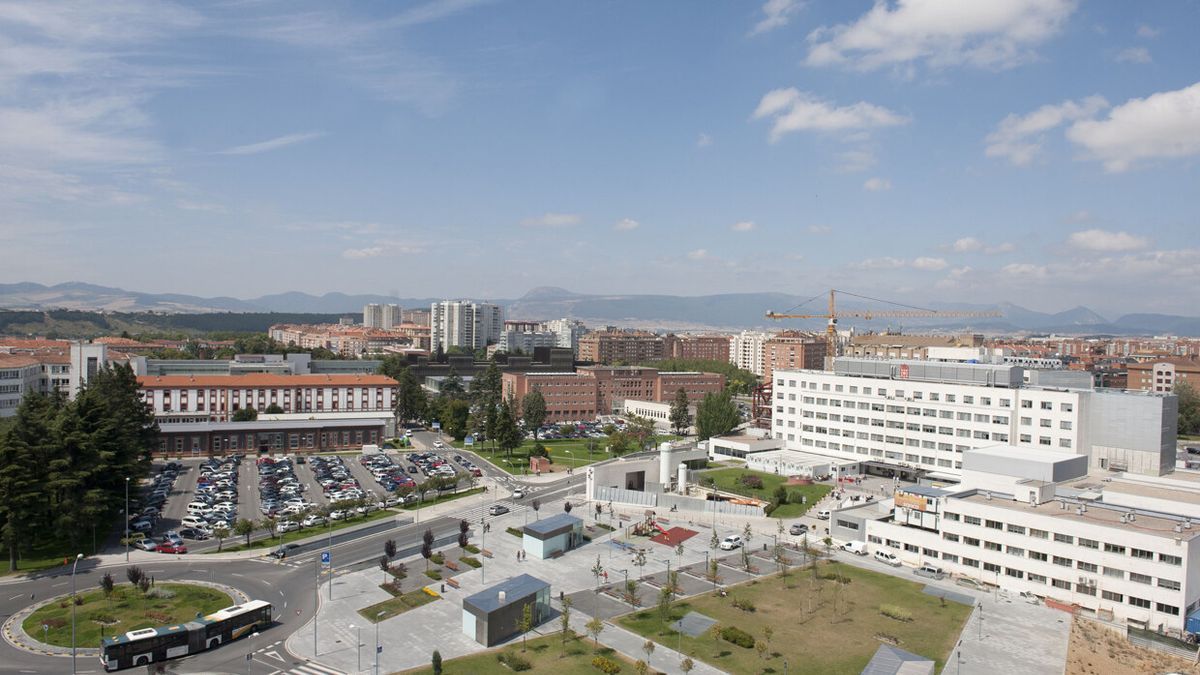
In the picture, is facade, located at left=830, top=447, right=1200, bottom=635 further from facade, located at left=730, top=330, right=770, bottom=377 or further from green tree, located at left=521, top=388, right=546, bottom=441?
facade, located at left=730, top=330, right=770, bottom=377

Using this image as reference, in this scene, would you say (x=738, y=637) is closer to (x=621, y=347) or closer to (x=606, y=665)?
(x=606, y=665)

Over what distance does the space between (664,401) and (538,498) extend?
40.6 m

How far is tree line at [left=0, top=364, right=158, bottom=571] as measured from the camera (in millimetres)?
30047

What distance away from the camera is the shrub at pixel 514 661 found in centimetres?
2284

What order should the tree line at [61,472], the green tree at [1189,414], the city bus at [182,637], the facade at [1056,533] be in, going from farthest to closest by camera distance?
the green tree at [1189,414], the tree line at [61,472], the facade at [1056,533], the city bus at [182,637]

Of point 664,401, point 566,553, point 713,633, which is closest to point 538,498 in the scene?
point 566,553

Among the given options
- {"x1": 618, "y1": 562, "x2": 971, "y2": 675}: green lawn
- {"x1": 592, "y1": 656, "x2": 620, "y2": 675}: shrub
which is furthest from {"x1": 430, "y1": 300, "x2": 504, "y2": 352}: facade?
{"x1": 592, "y1": 656, "x2": 620, "y2": 675}: shrub

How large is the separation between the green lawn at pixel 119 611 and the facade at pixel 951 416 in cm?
4102

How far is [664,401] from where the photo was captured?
85062 millimetres

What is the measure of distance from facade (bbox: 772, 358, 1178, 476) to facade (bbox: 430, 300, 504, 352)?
129247mm

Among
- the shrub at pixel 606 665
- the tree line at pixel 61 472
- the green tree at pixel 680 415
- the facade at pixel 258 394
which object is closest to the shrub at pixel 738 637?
the shrub at pixel 606 665

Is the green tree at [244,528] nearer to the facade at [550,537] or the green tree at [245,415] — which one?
the facade at [550,537]

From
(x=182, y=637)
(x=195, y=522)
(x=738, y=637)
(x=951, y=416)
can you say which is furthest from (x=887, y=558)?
(x=195, y=522)

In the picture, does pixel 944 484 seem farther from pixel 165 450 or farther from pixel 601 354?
pixel 601 354
